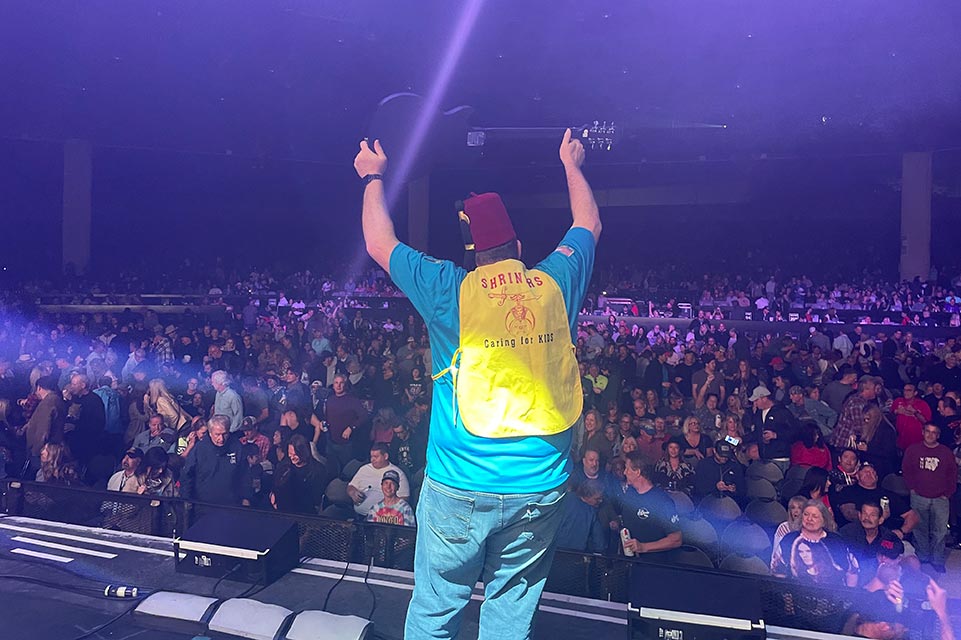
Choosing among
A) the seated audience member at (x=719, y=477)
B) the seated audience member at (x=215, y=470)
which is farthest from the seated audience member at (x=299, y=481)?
the seated audience member at (x=719, y=477)

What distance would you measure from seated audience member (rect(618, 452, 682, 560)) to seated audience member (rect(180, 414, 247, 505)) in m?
2.63

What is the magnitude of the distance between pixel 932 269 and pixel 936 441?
51.5ft

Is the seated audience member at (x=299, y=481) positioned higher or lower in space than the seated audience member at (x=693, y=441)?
lower

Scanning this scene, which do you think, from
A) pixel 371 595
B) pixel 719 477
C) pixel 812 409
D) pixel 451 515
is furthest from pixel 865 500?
pixel 451 515

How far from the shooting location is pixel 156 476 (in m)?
5.16

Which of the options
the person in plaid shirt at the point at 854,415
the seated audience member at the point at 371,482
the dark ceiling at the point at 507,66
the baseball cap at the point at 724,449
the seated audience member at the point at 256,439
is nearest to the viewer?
the seated audience member at the point at 371,482

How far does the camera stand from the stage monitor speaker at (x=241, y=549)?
2.92m

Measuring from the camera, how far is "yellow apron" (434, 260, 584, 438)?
1.95 meters

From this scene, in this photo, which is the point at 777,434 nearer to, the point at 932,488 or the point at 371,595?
the point at 932,488

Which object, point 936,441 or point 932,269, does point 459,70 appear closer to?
point 936,441

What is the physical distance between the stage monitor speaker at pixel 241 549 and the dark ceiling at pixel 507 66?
3737 mm

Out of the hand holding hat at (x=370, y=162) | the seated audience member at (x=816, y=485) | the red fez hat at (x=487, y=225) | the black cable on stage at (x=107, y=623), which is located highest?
the hand holding hat at (x=370, y=162)

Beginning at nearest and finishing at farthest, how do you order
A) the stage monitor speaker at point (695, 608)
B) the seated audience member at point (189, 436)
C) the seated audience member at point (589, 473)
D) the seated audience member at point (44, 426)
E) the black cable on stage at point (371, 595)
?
the stage monitor speaker at point (695, 608) → the black cable on stage at point (371, 595) → the seated audience member at point (589, 473) → the seated audience member at point (189, 436) → the seated audience member at point (44, 426)

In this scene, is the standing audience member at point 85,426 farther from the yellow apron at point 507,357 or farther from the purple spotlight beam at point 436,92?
the yellow apron at point 507,357
